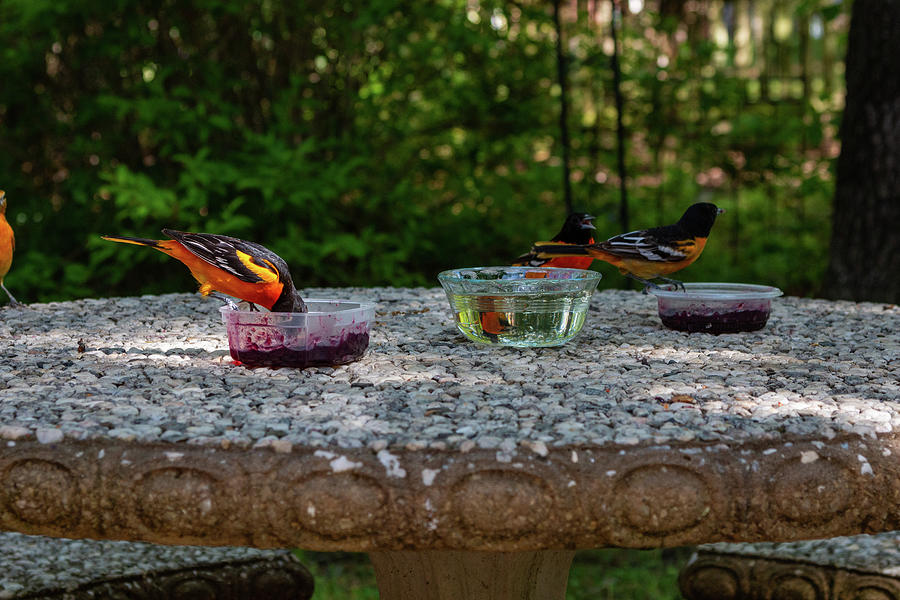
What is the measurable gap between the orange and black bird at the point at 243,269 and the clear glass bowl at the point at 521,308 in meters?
0.37

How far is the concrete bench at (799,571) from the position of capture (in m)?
2.65

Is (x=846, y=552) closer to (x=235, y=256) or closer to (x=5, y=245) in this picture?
(x=235, y=256)

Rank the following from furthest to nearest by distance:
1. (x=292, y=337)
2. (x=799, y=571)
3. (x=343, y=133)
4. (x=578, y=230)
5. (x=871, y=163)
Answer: (x=343, y=133) → (x=871, y=163) → (x=578, y=230) → (x=799, y=571) → (x=292, y=337)

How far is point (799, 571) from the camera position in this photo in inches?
108

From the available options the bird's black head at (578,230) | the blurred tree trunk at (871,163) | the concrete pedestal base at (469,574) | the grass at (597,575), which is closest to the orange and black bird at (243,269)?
the concrete pedestal base at (469,574)

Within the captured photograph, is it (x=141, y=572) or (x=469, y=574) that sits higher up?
(x=469, y=574)

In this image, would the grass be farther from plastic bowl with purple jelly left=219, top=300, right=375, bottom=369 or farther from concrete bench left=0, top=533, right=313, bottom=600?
plastic bowl with purple jelly left=219, top=300, right=375, bottom=369

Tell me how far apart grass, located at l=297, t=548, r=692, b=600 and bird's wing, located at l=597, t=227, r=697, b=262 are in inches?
73.3

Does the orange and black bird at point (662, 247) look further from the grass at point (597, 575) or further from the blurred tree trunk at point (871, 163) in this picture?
the blurred tree trunk at point (871, 163)

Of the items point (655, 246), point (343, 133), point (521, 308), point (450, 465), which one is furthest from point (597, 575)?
point (450, 465)

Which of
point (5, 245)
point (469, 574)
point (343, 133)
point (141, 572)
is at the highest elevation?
point (343, 133)

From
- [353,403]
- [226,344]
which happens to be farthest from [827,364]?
[226,344]

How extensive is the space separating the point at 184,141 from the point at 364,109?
108 cm

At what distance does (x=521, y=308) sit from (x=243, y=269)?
2.10ft
